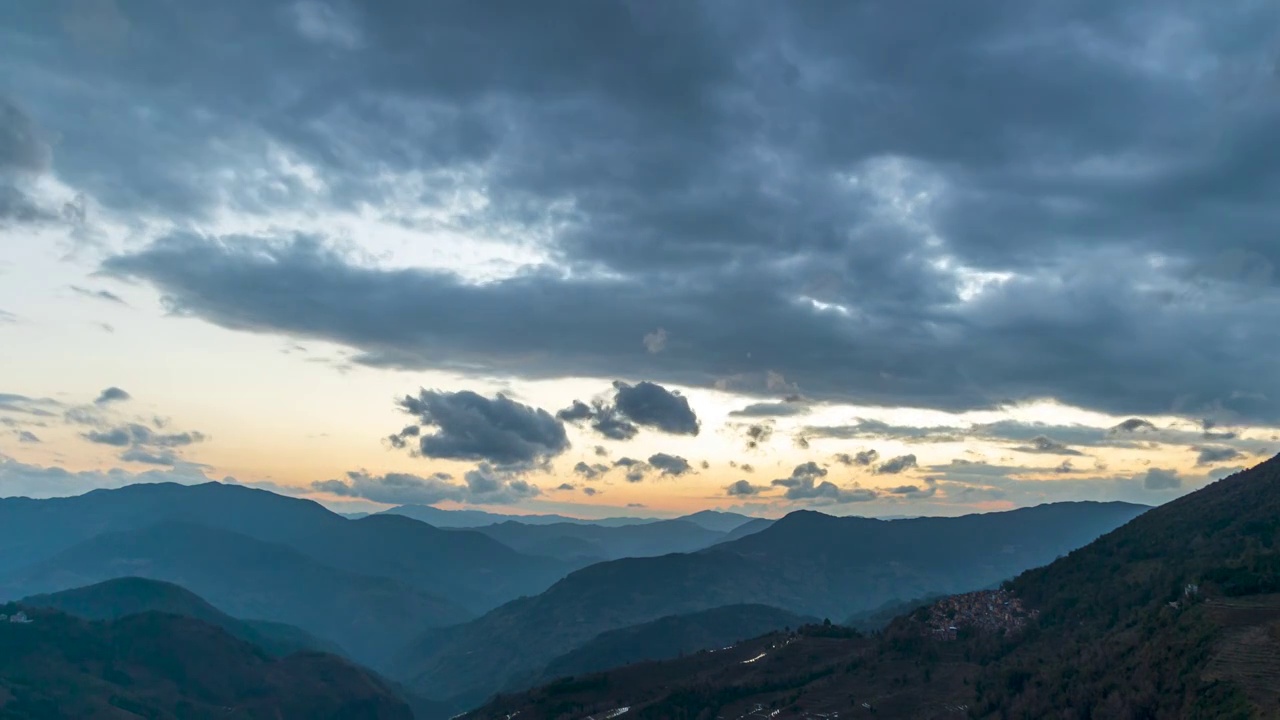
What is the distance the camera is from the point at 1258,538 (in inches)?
6403

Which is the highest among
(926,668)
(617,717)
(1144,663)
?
(1144,663)

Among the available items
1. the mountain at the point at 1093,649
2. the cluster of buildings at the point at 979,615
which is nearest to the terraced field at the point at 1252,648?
the mountain at the point at 1093,649

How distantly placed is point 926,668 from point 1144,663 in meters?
54.0

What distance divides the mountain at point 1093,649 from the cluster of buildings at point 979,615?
0.43 meters

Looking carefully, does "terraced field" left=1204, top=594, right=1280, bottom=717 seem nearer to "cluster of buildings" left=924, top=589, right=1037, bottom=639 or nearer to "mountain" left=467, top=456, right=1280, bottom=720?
"mountain" left=467, top=456, right=1280, bottom=720

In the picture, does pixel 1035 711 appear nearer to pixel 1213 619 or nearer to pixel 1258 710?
pixel 1213 619

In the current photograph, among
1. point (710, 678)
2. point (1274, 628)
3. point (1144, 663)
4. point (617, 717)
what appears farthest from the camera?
point (710, 678)

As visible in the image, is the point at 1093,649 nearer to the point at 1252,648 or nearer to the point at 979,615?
the point at 1252,648

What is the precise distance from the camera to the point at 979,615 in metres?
185

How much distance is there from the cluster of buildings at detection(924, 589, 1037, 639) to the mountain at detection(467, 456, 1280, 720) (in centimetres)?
43

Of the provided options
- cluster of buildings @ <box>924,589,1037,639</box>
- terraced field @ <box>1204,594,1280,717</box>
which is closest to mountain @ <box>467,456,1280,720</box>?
terraced field @ <box>1204,594,1280,717</box>

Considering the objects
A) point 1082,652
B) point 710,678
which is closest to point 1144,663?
point 1082,652

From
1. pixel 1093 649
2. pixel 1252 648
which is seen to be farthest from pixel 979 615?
pixel 1252 648

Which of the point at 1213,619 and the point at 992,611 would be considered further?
the point at 992,611
